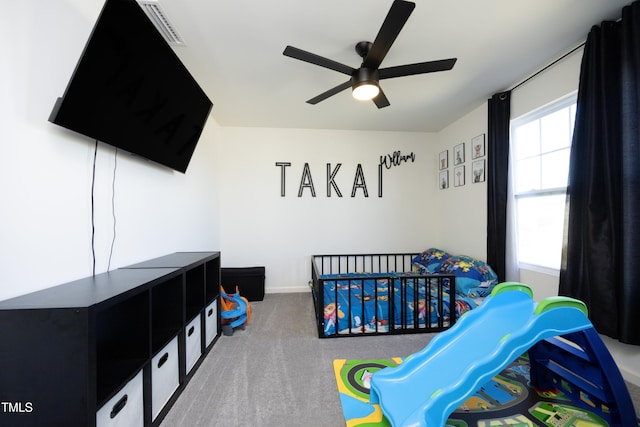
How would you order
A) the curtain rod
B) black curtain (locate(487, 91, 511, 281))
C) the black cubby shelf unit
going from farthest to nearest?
black curtain (locate(487, 91, 511, 281)), the curtain rod, the black cubby shelf unit

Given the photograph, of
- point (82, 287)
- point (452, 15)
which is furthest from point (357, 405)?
point (452, 15)

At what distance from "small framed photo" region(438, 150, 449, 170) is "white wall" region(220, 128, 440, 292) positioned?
16cm

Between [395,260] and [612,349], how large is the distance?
2.38 metres

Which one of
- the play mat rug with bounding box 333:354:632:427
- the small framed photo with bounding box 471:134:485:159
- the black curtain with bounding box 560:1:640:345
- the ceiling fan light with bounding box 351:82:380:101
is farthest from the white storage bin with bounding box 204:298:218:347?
the small framed photo with bounding box 471:134:485:159

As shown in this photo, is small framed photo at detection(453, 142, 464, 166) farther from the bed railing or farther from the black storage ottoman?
the black storage ottoman

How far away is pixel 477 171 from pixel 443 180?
0.76 metres

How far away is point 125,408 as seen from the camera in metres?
1.20

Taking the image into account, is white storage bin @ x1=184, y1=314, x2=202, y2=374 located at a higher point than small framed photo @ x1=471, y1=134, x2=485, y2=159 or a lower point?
lower

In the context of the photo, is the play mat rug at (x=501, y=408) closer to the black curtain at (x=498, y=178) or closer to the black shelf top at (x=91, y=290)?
the black curtain at (x=498, y=178)

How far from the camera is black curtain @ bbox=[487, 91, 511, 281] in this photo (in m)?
2.69

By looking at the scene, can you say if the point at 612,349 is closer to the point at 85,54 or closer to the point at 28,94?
the point at 85,54

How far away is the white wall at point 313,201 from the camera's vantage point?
3.88 m

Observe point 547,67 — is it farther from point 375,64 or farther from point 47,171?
point 47,171

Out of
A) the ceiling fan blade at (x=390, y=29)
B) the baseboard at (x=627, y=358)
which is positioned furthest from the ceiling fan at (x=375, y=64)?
the baseboard at (x=627, y=358)
